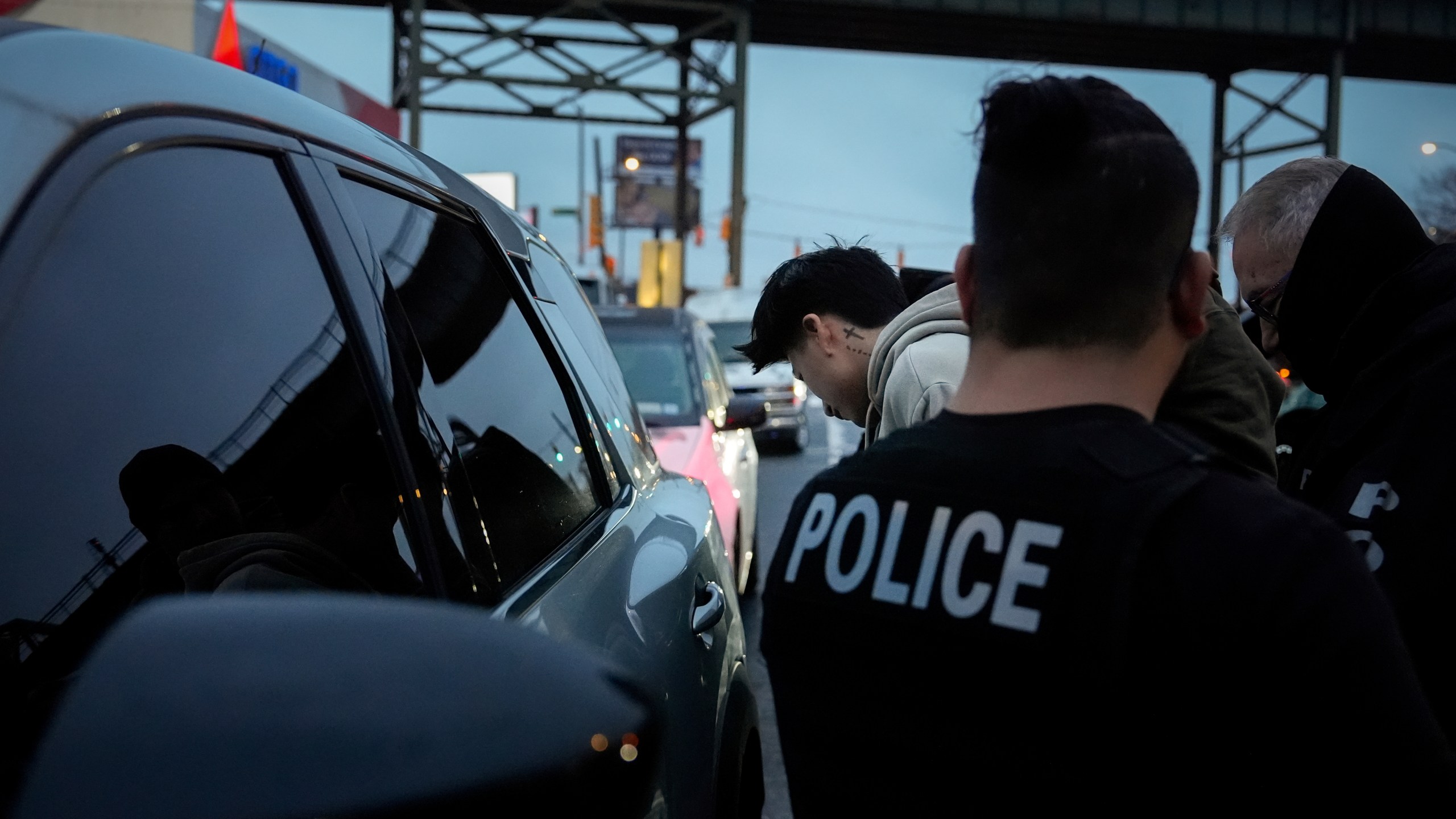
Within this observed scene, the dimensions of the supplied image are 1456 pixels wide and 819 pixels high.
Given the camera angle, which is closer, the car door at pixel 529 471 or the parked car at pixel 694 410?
the car door at pixel 529 471

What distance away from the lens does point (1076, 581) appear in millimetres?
1056

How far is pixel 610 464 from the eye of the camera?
2.54 m

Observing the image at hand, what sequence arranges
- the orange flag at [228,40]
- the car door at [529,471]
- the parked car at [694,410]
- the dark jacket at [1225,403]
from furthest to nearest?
1. the parked car at [694,410]
2. the orange flag at [228,40]
3. the dark jacket at [1225,403]
4. the car door at [529,471]

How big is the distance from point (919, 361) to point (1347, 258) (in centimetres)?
83

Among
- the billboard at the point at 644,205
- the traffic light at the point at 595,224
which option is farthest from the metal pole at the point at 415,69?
the billboard at the point at 644,205

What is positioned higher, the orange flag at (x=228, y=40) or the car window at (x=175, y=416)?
the orange flag at (x=228, y=40)

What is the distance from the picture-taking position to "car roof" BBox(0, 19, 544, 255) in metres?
1.02

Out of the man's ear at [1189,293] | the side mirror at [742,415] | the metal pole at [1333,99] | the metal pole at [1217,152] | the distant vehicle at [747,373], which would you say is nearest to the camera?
the man's ear at [1189,293]

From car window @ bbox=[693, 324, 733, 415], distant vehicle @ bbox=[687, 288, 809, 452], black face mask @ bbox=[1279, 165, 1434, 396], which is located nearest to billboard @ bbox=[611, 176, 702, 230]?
distant vehicle @ bbox=[687, 288, 809, 452]

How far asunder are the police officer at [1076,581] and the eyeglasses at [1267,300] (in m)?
1.28

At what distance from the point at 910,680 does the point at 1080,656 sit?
18cm

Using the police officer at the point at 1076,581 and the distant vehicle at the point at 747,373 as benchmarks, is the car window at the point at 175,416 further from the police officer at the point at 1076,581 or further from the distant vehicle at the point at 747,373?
the distant vehicle at the point at 747,373

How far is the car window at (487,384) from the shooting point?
68.2 inches

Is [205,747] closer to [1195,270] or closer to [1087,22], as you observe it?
[1195,270]
